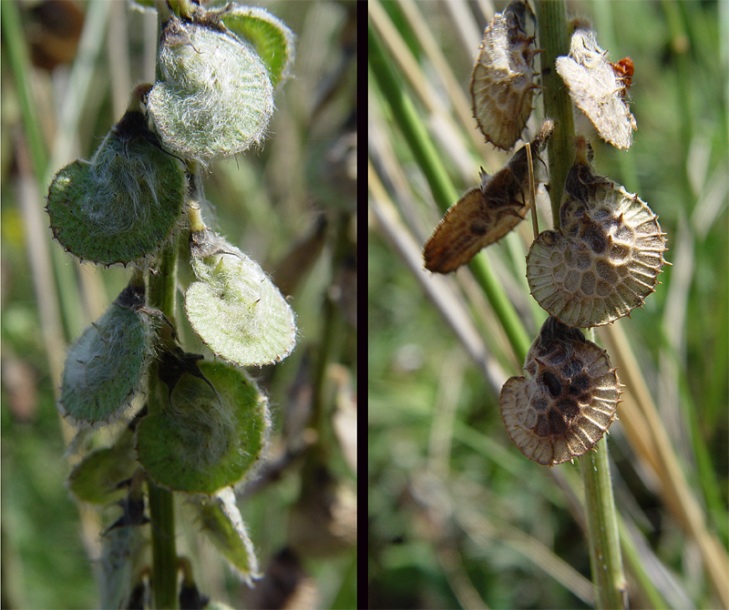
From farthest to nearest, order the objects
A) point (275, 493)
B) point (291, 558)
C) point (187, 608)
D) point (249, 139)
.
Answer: point (275, 493) < point (291, 558) < point (187, 608) < point (249, 139)

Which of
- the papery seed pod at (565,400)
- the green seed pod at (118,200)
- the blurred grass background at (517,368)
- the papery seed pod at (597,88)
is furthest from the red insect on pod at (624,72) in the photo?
the blurred grass background at (517,368)

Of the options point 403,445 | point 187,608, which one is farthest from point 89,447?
point 403,445

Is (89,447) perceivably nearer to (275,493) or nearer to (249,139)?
(249,139)

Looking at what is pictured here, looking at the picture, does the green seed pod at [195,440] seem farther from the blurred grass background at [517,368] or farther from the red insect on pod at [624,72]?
the blurred grass background at [517,368]

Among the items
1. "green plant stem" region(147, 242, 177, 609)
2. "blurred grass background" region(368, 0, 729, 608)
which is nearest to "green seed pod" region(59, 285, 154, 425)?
"green plant stem" region(147, 242, 177, 609)

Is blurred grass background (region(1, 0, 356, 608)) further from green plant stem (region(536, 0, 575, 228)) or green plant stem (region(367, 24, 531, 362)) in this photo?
green plant stem (region(536, 0, 575, 228))

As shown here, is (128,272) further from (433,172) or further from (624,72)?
(624,72)

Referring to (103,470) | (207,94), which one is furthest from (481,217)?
(103,470)
